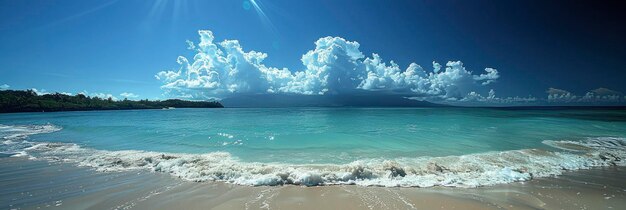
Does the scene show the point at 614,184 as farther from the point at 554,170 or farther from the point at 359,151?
the point at 359,151

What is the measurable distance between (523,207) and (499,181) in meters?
2.26

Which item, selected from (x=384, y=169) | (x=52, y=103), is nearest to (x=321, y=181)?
(x=384, y=169)

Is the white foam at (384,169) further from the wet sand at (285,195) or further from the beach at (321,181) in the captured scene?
the wet sand at (285,195)

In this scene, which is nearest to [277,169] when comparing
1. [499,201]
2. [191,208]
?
[191,208]

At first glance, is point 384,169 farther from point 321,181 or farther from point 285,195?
point 285,195

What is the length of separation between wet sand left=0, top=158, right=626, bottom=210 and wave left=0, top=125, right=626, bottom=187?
17.5 inches

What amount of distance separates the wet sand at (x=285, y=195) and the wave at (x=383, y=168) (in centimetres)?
45

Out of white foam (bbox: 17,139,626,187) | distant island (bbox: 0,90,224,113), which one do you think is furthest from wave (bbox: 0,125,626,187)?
distant island (bbox: 0,90,224,113)

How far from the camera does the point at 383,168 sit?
32.5 feet

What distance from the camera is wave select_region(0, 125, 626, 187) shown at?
8953 mm

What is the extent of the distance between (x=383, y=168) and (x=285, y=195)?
152 inches

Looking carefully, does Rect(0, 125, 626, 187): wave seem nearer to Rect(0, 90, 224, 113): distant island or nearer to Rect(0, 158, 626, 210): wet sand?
Rect(0, 158, 626, 210): wet sand

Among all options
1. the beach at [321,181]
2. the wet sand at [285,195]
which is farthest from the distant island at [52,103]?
the wet sand at [285,195]

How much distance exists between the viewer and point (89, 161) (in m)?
12.2
